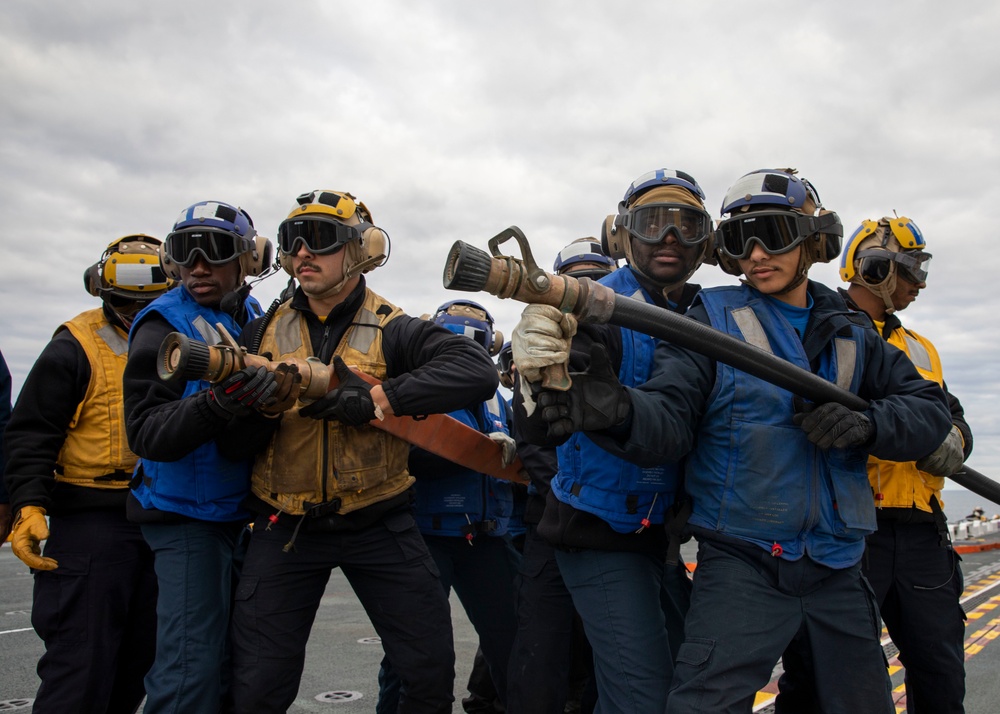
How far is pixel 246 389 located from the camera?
3.08 m

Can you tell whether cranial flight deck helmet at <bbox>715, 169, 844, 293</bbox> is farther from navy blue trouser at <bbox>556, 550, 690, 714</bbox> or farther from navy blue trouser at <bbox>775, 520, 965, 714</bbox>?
navy blue trouser at <bbox>775, 520, 965, 714</bbox>

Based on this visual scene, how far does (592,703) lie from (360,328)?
2.23 m

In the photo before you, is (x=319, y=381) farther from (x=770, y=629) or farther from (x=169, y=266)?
(x=770, y=629)

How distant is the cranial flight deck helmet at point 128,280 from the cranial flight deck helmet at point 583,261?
235 cm

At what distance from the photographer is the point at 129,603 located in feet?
12.6

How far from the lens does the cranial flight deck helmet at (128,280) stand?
4277 mm

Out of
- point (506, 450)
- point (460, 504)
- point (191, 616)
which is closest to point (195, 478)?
point (191, 616)

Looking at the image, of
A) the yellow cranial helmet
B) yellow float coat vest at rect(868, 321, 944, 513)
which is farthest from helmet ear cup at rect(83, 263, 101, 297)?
yellow float coat vest at rect(868, 321, 944, 513)

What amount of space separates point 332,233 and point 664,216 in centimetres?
145

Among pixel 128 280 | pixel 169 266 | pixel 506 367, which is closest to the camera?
pixel 169 266

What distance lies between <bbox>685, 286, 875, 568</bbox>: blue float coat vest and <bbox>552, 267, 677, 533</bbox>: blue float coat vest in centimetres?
21

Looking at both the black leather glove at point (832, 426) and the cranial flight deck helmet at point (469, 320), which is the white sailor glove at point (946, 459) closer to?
the black leather glove at point (832, 426)

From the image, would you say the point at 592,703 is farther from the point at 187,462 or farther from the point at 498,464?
the point at 187,462

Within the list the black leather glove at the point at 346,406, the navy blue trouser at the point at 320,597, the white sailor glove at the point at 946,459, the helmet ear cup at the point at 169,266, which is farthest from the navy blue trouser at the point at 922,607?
the helmet ear cup at the point at 169,266
